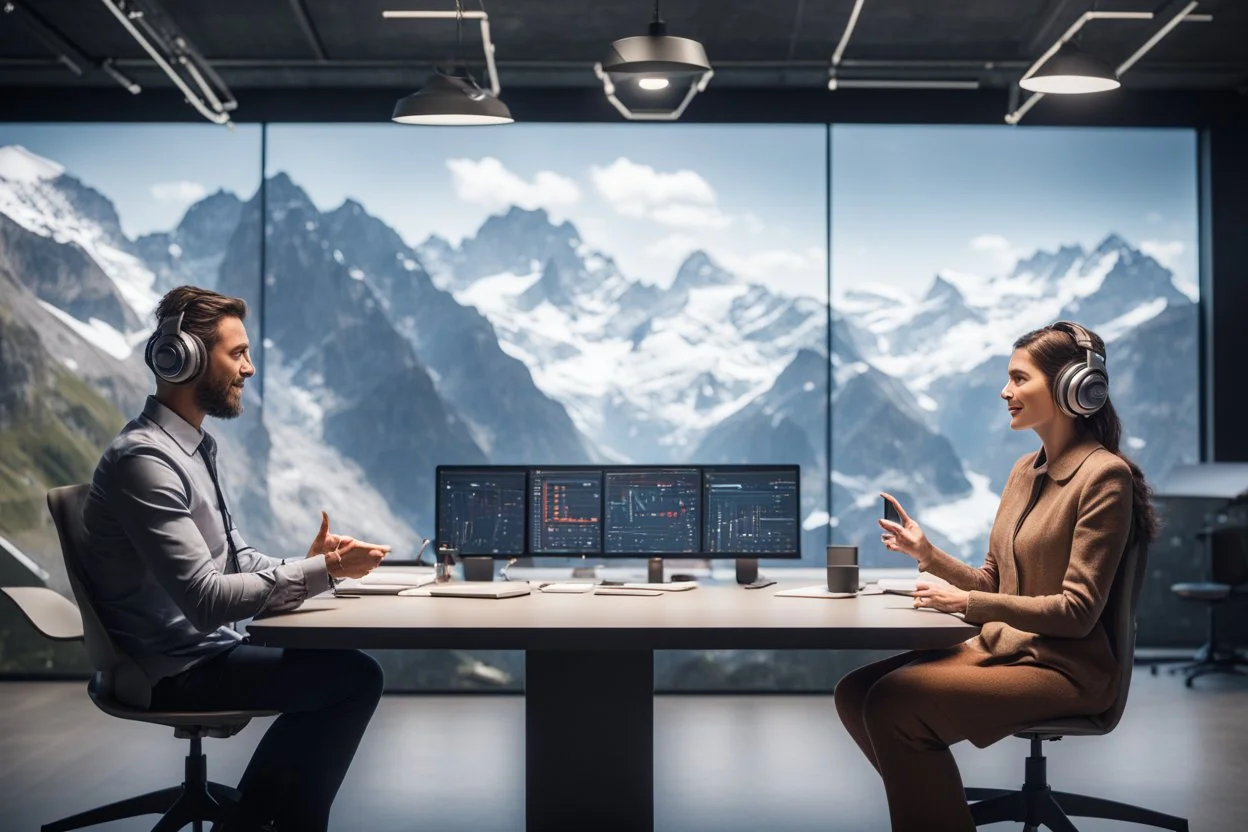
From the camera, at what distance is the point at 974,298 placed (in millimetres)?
6766

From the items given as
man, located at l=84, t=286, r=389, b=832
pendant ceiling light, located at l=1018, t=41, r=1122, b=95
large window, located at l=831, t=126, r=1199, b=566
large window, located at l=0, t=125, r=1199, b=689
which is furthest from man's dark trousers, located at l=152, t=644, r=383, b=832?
large window, located at l=831, t=126, r=1199, b=566

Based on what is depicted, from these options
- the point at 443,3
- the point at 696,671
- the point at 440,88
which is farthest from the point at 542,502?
the point at 443,3

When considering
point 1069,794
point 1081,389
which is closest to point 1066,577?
point 1081,389

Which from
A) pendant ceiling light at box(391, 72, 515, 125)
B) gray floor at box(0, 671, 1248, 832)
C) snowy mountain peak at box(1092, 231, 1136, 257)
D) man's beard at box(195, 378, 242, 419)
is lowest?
gray floor at box(0, 671, 1248, 832)

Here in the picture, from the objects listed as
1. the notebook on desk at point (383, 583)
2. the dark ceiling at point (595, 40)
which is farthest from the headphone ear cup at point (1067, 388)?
the dark ceiling at point (595, 40)

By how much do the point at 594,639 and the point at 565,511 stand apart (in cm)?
126

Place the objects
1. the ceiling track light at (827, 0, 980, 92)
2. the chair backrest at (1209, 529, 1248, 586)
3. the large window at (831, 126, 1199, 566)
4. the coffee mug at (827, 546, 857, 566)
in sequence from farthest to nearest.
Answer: the large window at (831, 126, 1199, 566) < the chair backrest at (1209, 529, 1248, 586) < the ceiling track light at (827, 0, 980, 92) < the coffee mug at (827, 546, 857, 566)

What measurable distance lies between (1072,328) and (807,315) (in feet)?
11.7

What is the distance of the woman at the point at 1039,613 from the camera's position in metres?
2.91

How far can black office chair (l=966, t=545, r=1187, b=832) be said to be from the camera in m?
3.00

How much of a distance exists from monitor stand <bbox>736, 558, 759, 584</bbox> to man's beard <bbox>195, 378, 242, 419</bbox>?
1.68m

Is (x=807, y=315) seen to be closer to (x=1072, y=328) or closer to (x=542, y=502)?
(x=542, y=502)

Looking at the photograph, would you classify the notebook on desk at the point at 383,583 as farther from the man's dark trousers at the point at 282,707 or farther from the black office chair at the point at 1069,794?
the black office chair at the point at 1069,794

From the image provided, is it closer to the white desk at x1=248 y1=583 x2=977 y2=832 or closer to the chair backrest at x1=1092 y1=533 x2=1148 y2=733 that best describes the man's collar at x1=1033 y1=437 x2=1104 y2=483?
the chair backrest at x1=1092 y1=533 x2=1148 y2=733
